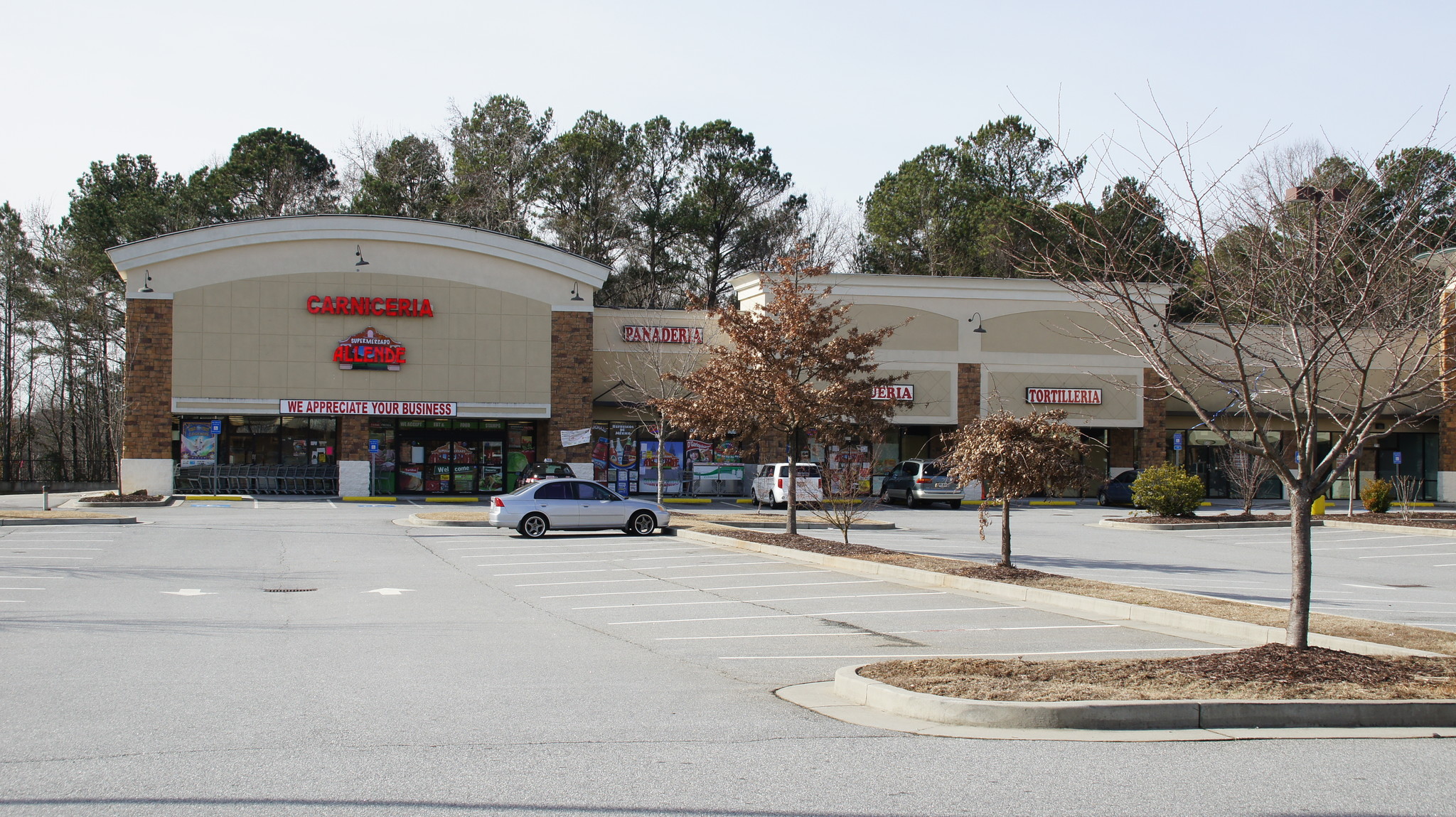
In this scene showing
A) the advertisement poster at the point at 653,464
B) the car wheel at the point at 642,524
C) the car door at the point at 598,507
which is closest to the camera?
the car door at the point at 598,507

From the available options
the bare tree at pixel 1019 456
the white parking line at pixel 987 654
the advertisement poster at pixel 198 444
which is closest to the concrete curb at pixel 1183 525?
the bare tree at pixel 1019 456

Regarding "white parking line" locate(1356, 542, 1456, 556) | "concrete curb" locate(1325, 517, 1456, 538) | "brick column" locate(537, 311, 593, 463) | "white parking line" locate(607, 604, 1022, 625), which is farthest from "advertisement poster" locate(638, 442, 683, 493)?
"white parking line" locate(607, 604, 1022, 625)

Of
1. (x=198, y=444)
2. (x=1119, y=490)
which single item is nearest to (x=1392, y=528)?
(x=1119, y=490)

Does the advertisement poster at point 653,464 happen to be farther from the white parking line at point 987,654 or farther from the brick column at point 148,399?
the white parking line at point 987,654

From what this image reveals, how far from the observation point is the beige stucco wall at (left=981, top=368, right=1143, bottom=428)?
42625 millimetres

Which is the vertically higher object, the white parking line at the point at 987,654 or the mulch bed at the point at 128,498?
the mulch bed at the point at 128,498

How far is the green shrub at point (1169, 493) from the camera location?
30141mm

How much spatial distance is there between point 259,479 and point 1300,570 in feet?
115

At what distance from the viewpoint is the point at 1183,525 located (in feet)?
95.2

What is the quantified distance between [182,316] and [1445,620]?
3521 cm

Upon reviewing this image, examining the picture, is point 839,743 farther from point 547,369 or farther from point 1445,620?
point 547,369

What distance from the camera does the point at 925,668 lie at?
891 cm

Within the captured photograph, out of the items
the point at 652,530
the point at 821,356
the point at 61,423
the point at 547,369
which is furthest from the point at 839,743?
the point at 61,423

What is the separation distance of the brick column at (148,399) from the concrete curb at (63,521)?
11020mm
